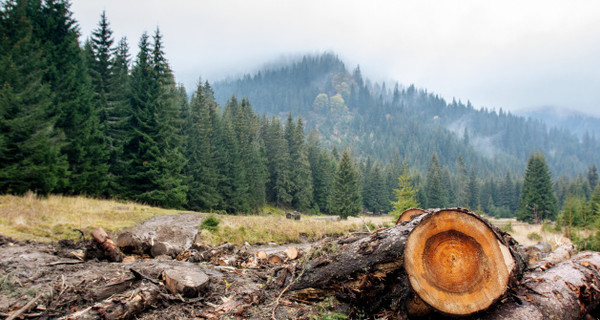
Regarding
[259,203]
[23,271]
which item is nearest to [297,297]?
[23,271]

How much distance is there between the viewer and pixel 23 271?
5.32 m

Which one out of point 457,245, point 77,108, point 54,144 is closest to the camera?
point 457,245

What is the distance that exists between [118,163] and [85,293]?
947 inches

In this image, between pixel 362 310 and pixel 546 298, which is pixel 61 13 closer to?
pixel 362 310

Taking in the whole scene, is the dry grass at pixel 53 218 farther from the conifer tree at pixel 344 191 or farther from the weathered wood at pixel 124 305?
the conifer tree at pixel 344 191

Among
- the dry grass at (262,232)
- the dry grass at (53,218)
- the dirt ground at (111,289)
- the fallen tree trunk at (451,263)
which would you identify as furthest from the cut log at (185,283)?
the dry grass at (262,232)

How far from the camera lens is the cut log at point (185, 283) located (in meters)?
5.25

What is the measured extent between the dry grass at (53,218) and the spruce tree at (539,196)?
2268 inches

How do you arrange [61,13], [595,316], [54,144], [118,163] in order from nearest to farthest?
[595,316]
[54,144]
[61,13]
[118,163]

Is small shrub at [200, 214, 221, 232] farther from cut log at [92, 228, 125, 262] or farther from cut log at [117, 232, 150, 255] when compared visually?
cut log at [92, 228, 125, 262]

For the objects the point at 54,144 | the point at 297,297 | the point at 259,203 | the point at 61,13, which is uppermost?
the point at 61,13

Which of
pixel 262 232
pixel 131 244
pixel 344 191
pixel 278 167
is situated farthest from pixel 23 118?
pixel 344 191

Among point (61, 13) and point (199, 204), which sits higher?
point (61, 13)

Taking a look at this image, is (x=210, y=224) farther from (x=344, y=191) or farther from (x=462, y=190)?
(x=462, y=190)
